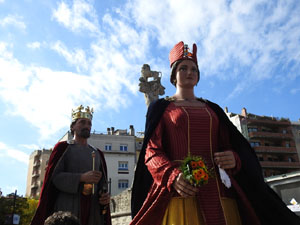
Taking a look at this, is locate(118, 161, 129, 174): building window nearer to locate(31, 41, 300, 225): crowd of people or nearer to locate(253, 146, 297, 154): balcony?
locate(253, 146, 297, 154): balcony

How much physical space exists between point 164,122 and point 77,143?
1948mm

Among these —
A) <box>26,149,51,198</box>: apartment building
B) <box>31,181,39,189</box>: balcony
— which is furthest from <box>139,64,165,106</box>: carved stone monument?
<box>31,181,39,189</box>: balcony

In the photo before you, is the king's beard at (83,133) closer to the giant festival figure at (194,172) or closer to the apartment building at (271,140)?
the giant festival figure at (194,172)

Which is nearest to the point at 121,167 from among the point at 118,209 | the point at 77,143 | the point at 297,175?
the point at 118,209

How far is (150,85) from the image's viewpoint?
14617mm

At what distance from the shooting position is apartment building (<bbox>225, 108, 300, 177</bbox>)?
4419 cm

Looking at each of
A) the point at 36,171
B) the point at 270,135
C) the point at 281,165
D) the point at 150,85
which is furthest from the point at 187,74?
the point at 36,171

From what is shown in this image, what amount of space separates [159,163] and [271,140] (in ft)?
159

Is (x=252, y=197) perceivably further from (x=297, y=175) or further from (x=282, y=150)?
(x=282, y=150)

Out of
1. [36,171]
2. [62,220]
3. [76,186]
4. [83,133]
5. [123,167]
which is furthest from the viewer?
[36,171]

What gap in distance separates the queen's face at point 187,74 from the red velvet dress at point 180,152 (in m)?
0.31

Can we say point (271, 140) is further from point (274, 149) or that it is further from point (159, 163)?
point (159, 163)

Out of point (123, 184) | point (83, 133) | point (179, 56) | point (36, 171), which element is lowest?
point (83, 133)

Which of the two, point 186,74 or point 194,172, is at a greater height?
point 186,74
